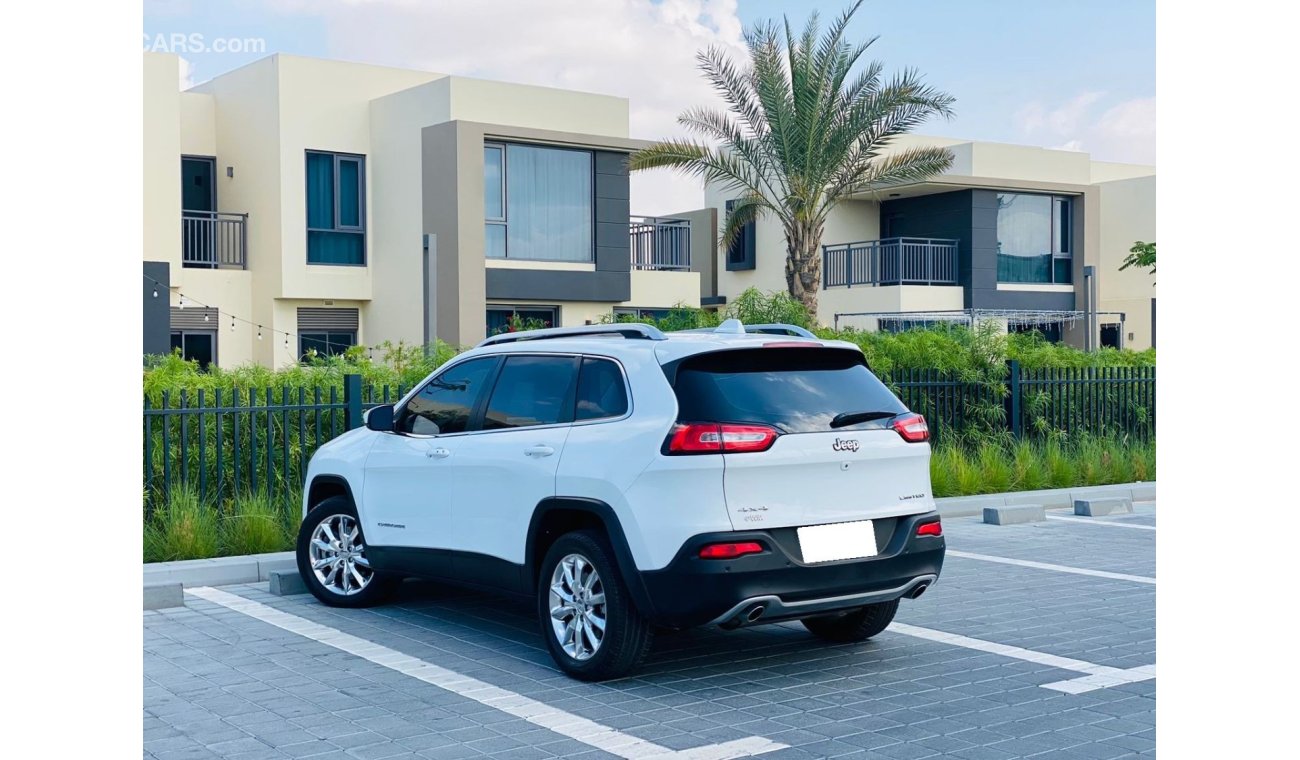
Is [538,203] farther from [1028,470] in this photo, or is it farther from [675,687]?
[675,687]

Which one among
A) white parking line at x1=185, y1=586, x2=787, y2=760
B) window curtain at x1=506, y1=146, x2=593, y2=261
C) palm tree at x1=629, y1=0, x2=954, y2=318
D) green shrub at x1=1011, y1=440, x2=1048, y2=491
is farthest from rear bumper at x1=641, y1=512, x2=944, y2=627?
window curtain at x1=506, y1=146, x2=593, y2=261

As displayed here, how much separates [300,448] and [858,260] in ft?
86.7

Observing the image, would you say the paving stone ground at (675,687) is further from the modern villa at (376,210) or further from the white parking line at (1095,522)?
the modern villa at (376,210)

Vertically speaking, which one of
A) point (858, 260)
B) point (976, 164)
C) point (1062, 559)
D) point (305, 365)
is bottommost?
point (1062, 559)

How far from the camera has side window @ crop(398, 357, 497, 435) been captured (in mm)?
7676

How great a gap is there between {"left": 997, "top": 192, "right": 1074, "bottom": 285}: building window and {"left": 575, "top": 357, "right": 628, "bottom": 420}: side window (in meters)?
30.4

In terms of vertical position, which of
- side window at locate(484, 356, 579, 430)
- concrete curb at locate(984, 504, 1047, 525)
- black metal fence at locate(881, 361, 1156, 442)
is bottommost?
concrete curb at locate(984, 504, 1047, 525)

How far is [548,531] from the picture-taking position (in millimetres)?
6883

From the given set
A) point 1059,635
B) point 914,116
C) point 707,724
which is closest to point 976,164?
point 914,116

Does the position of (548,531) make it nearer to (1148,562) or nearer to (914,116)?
(1148,562)

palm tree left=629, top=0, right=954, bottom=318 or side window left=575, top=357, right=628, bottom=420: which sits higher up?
palm tree left=629, top=0, right=954, bottom=318

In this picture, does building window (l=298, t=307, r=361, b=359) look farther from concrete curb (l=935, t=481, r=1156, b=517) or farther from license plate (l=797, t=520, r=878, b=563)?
license plate (l=797, t=520, r=878, b=563)

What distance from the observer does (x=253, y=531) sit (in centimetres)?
1020
